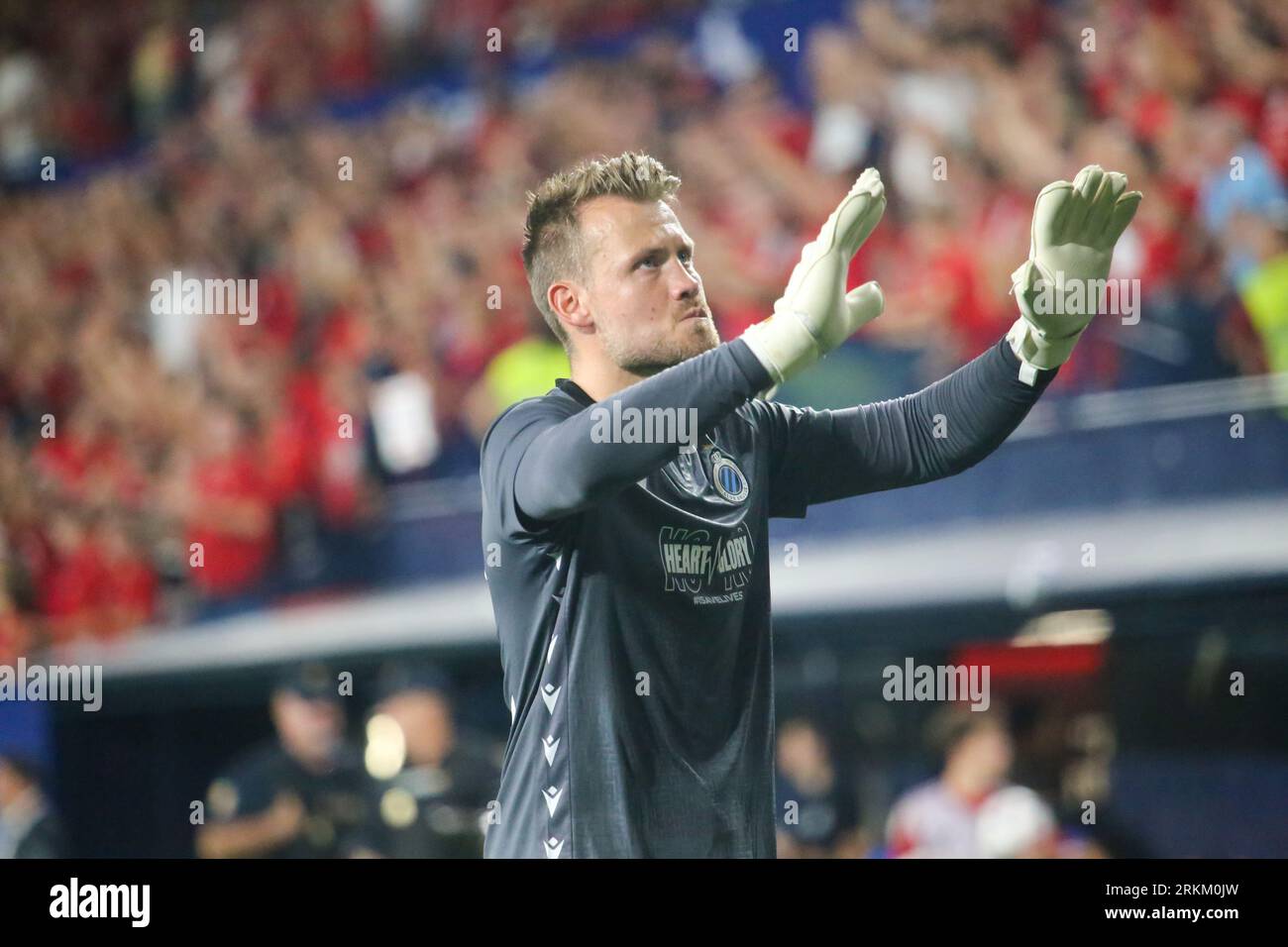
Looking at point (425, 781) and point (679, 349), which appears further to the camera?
point (425, 781)

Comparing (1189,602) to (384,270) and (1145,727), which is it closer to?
(1145,727)

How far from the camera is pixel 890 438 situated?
2766 millimetres

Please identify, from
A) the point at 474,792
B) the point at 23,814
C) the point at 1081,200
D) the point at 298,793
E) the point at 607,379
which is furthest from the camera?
the point at 23,814

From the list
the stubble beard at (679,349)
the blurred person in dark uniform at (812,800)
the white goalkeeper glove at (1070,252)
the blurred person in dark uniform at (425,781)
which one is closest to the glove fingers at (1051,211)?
the white goalkeeper glove at (1070,252)

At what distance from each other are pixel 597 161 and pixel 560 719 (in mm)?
962

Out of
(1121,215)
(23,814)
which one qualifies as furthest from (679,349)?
(23,814)

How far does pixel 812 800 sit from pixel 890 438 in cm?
305

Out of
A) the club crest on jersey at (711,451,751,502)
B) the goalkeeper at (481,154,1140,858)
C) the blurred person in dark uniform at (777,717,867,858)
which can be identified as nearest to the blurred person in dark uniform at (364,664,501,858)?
the blurred person in dark uniform at (777,717,867,858)

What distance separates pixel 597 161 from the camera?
9.07 feet

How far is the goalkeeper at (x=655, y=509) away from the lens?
237cm

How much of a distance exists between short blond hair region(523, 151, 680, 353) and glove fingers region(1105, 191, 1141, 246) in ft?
2.35

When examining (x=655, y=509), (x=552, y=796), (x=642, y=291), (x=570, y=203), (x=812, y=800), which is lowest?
(x=812, y=800)

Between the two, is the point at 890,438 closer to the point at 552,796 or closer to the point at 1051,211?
the point at 1051,211
